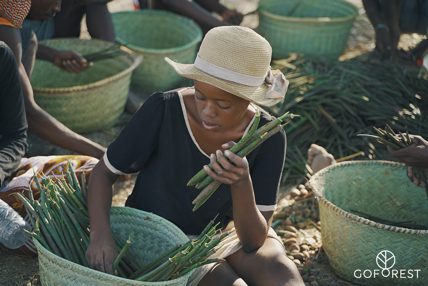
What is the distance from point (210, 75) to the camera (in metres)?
1.58

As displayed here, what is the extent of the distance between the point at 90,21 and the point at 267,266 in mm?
2953

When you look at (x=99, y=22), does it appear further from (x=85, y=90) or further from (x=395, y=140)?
(x=395, y=140)

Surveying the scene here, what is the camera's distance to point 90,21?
152 inches

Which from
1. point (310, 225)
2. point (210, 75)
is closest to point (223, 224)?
point (210, 75)

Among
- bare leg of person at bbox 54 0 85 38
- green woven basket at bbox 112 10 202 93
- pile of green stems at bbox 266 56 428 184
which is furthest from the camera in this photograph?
green woven basket at bbox 112 10 202 93

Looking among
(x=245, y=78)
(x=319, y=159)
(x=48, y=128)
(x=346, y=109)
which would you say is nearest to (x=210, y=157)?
(x=245, y=78)

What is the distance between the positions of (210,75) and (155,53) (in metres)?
2.42

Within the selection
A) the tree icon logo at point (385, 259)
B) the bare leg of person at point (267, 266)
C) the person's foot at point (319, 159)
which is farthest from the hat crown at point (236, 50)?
the person's foot at point (319, 159)

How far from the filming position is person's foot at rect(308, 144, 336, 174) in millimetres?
3008

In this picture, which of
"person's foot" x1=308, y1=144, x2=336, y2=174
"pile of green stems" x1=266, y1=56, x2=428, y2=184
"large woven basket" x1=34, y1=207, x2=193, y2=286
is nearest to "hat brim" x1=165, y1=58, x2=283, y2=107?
"large woven basket" x1=34, y1=207, x2=193, y2=286

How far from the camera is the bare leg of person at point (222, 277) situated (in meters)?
1.72

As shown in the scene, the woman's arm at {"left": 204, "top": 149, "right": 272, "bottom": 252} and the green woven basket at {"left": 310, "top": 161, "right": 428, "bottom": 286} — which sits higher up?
the woman's arm at {"left": 204, "top": 149, "right": 272, "bottom": 252}

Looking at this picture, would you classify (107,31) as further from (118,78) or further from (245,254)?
(245,254)

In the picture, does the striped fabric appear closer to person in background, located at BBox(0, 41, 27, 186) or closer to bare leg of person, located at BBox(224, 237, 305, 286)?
person in background, located at BBox(0, 41, 27, 186)
